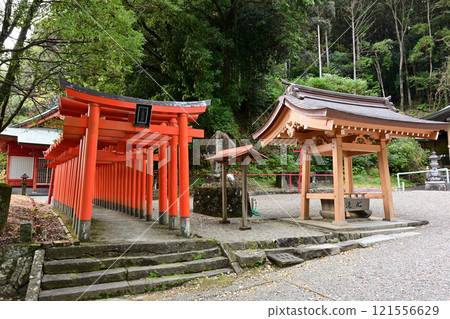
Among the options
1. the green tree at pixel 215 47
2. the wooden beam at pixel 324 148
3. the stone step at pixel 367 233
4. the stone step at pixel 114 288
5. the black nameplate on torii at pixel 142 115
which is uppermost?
the green tree at pixel 215 47

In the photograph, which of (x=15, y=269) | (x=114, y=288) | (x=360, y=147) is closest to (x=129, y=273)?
(x=114, y=288)

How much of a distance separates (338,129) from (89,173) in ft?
18.4

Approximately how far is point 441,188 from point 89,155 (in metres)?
16.4

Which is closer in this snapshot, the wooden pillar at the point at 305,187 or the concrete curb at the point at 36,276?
the concrete curb at the point at 36,276

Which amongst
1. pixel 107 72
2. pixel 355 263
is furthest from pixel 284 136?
pixel 107 72

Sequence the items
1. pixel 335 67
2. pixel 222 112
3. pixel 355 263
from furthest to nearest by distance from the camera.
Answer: pixel 335 67, pixel 222 112, pixel 355 263

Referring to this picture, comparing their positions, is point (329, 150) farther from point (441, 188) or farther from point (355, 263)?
point (441, 188)

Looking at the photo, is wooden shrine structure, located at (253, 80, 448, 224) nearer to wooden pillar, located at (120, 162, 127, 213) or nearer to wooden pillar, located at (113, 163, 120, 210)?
wooden pillar, located at (120, 162, 127, 213)

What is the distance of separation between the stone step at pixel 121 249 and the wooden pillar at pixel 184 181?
56cm

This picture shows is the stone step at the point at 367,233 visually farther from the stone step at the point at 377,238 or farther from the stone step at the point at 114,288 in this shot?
the stone step at the point at 114,288

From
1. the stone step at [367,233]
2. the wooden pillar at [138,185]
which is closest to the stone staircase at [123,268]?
the stone step at [367,233]

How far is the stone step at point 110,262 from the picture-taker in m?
3.84

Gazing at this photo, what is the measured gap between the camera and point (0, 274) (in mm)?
3662

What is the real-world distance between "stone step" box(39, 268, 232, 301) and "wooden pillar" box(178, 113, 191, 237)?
1267 millimetres
